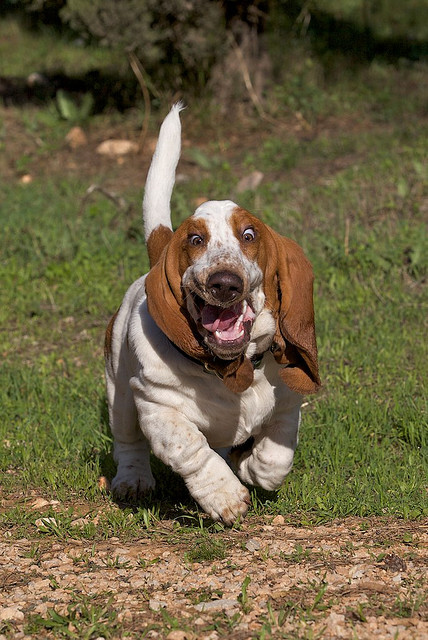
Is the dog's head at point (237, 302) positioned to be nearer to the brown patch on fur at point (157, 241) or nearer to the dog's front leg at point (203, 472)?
the dog's front leg at point (203, 472)

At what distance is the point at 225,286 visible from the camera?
145 inches

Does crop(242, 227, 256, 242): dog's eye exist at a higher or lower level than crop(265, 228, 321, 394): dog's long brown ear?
higher

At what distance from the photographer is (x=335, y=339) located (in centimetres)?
671

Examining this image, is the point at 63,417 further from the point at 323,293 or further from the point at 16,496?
the point at 323,293

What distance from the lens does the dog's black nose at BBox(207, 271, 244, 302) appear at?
12.0ft

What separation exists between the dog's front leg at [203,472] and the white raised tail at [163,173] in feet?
4.37

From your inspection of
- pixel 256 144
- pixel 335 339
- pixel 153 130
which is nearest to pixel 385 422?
pixel 335 339

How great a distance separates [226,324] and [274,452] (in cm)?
81

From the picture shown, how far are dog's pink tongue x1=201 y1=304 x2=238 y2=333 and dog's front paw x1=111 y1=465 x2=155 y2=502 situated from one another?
1.42 metres

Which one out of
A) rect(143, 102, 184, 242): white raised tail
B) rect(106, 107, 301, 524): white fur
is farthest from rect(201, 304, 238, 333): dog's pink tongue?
rect(143, 102, 184, 242): white raised tail

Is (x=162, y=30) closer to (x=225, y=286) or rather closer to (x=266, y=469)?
(x=266, y=469)

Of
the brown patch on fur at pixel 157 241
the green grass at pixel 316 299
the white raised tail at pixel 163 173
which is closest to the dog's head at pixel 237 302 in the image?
the brown patch on fur at pixel 157 241

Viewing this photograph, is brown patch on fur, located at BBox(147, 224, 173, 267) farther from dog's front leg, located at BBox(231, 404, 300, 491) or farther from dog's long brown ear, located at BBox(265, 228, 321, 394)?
dog's front leg, located at BBox(231, 404, 300, 491)

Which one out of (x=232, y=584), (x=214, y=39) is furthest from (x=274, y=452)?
(x=214, y=39)
